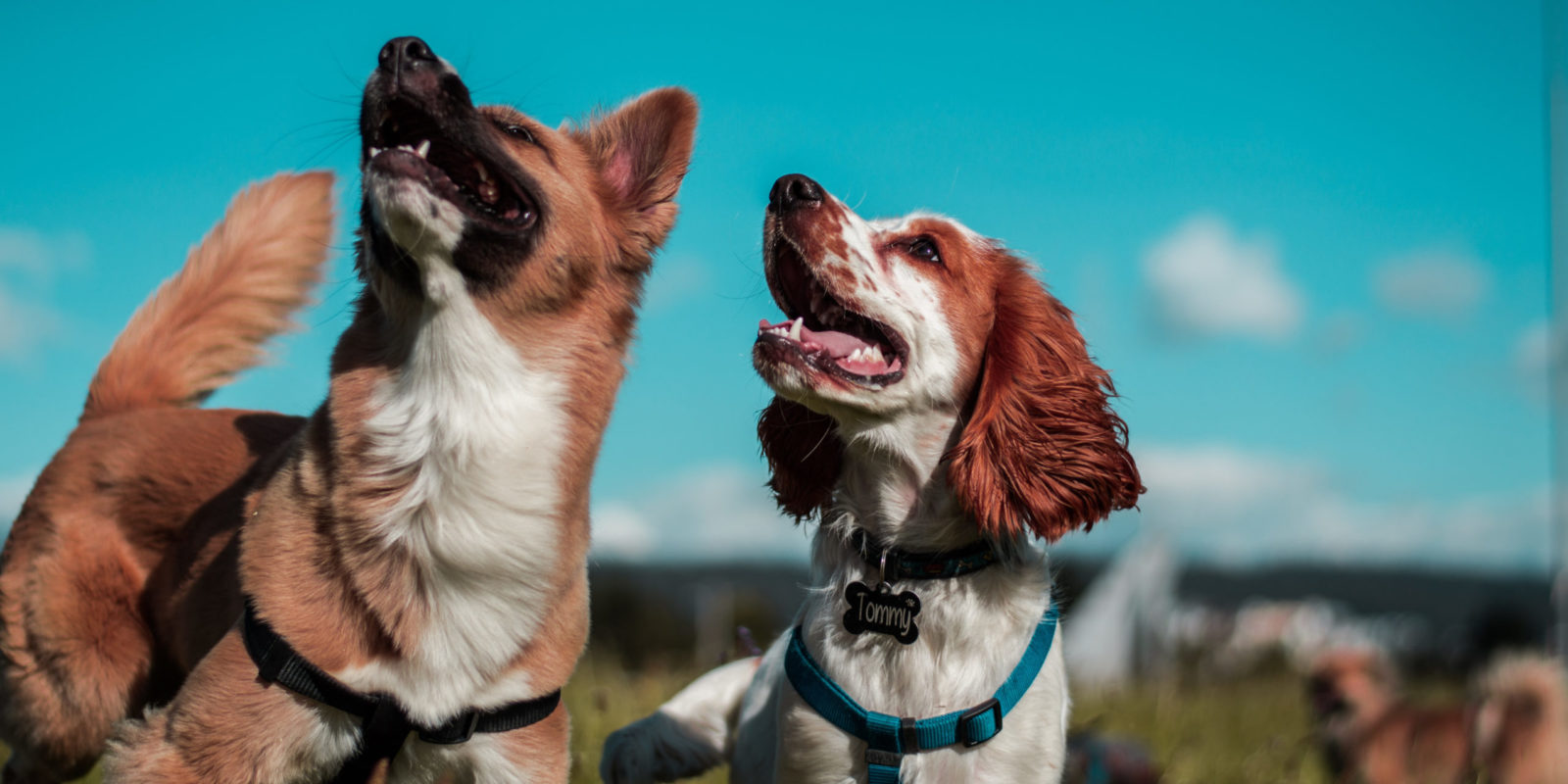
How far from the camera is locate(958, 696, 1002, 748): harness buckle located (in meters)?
3.60

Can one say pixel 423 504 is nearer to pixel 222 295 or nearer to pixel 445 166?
pixel 445 166

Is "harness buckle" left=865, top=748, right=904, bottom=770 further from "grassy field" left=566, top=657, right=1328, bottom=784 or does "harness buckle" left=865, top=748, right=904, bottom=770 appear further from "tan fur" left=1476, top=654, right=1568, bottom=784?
"tan fur" left=1476, top=654, right=1568, bottom=784

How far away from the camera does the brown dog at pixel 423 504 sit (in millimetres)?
3330

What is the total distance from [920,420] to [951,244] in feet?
2.31

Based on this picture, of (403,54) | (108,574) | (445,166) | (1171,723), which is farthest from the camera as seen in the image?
(1171,723)

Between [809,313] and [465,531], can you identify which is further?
[809,313]

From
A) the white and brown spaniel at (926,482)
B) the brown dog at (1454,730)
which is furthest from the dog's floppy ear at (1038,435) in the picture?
the brown dog at (1454,730)

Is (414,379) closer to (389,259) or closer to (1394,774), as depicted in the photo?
(389,259)

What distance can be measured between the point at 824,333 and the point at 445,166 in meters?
1.36

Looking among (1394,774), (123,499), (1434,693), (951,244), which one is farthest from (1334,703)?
(123,499)

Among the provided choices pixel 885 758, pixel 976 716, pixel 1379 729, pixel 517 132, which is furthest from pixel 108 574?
pixel 1379 729

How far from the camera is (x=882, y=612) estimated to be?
3.76 m

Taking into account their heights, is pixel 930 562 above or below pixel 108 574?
above

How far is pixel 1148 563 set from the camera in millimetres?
15148
